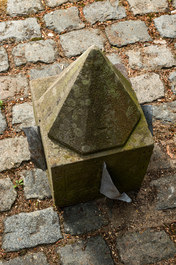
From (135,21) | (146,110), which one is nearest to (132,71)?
(135,21)

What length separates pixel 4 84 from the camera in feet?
15.3

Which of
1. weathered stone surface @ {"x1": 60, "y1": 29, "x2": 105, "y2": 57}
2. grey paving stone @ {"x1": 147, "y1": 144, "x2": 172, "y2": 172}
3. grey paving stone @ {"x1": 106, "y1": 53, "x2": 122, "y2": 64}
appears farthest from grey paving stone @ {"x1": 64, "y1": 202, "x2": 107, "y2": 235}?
weathered stone surface @ {"x1": 60, "y1": 29, "x2": 105, "y2": 57}

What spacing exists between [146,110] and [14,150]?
66.0 inches

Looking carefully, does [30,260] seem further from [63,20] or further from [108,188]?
[63,20]

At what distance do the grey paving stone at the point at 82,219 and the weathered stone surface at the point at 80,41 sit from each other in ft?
7.99

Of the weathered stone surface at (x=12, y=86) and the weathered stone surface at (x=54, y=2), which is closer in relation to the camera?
the weathered stone surface at (x=12, y=86)

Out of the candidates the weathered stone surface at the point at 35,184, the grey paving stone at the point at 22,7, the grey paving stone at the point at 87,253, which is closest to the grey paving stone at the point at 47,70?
the grey paving stone at the point at 22,7

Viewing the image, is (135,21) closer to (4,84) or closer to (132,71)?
(132,71)

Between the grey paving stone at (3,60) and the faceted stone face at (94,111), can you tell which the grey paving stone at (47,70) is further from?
the faceted stone face at (94,111)

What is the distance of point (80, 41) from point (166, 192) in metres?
2.74

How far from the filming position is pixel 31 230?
3.43m

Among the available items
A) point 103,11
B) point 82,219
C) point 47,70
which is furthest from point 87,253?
point 103,11

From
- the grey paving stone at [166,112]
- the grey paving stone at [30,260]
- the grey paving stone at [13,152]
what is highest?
the grey paving stone at [166,112]

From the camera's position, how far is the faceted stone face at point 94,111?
271 cm
